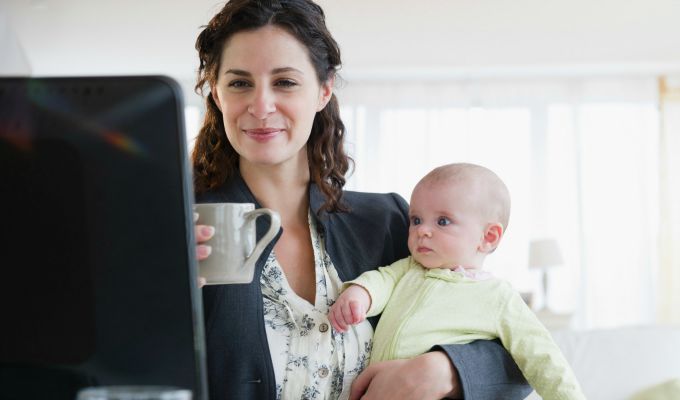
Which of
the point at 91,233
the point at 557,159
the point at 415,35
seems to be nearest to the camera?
the point at 91,233

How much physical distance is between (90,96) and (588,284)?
23.3 feet

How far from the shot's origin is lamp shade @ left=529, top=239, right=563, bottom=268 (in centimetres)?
A: 651

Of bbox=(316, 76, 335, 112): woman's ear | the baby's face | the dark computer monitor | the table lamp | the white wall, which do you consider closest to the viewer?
the dark computer monitor

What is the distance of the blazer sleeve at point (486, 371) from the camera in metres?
1.37

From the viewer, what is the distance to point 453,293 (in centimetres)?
149

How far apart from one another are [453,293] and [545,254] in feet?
17.2

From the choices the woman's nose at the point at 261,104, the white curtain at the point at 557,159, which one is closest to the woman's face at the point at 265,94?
the woman's nose at the point at 261,104

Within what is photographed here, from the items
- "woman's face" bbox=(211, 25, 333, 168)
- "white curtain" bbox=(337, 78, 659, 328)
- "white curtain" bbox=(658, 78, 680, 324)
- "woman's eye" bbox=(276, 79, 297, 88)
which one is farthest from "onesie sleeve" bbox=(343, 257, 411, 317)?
"white curtain" bbox=(658, 78, 680, 324)

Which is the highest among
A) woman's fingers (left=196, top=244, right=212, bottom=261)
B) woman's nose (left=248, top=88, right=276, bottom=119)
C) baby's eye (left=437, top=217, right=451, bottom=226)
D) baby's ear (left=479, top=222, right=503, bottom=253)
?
woman's nose (left=248, top=88, right=276, bottom=119)

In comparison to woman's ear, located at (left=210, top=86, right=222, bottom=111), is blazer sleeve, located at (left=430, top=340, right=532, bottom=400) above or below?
below

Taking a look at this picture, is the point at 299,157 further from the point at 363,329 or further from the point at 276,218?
the point at 276,218

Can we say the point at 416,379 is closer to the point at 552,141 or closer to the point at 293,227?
the point at 293,227

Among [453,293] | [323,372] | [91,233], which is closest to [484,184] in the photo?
[453,293]

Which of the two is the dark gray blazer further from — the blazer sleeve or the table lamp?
the table lamp
